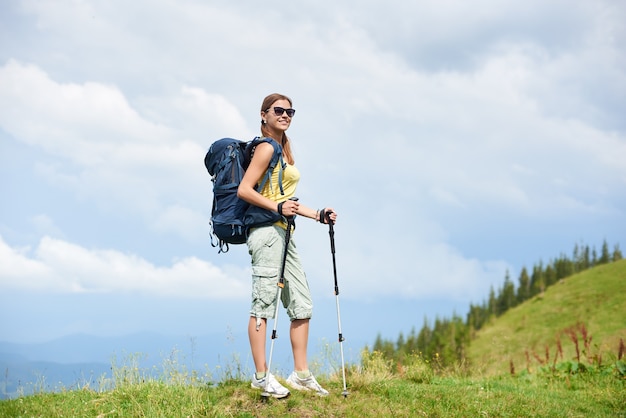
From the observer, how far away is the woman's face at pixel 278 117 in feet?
22.9

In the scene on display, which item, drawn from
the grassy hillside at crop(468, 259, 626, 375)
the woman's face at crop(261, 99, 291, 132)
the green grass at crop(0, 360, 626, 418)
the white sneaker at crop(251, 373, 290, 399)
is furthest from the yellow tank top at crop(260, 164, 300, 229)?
the grassy hillside at crop(468, 259, 626, 375)

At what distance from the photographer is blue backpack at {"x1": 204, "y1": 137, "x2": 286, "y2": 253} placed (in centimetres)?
673

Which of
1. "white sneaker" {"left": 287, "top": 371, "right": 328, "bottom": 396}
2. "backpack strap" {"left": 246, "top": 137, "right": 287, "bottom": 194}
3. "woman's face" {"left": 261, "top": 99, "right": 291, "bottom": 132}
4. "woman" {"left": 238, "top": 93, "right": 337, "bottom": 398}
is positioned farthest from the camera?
"white sneaker" {"left": 287, "top": 371, "right": 328, "bottom": 396}

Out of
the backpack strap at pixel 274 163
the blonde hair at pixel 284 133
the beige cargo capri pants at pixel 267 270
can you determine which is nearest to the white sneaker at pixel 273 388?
the beige cargo capri pants at pixel 267 270

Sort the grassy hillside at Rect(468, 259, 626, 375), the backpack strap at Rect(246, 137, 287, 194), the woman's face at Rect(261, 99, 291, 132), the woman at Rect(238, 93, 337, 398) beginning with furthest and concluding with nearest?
1. the grassy hillside at Rect(468, 259, 626, 375)
2. the woman's face at Rect(261, 99, 291, 132)
3. the backpack strap at Rect(246, 137, 287, 194)
4. the woman at Rect(238, 93, 337, 398)

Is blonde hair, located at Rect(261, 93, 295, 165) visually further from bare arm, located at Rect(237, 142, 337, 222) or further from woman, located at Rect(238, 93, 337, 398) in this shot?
bare arm, located at Rect(237, 142, 337, 222)

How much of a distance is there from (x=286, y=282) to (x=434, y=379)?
4.93 metres

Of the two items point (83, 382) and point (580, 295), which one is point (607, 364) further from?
point (580, 295)

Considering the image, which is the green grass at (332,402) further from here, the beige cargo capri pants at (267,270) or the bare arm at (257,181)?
the bare arm at (257,181)

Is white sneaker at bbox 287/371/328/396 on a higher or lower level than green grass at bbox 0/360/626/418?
higher

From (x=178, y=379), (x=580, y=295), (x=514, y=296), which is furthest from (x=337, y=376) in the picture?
(x=514, y=296)

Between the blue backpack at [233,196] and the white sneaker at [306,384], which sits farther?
the white sneaker at [306,384]

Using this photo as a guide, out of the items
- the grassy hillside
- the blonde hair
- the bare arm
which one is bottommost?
the grassy hillside

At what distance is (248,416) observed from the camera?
6.46 metres
